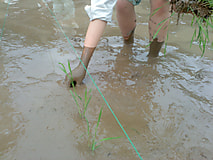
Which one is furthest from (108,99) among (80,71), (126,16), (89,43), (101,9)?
(126,16)

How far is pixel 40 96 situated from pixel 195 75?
1.61 metres

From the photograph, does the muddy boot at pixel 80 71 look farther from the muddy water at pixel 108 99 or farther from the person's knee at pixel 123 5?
the person's knee at pixel 123 5

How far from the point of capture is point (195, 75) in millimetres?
2039

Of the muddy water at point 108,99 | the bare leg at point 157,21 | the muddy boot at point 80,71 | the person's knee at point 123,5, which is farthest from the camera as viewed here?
the person's knee at point 123,5

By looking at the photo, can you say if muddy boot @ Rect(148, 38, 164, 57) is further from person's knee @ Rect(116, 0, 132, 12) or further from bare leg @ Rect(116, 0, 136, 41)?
person's knee @ Rect(116, 0, 132, 12)

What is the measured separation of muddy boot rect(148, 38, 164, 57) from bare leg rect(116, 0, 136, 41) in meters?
0.37

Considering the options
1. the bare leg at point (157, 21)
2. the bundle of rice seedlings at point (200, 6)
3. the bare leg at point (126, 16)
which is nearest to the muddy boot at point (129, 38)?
the bare leg at point (126, 16)

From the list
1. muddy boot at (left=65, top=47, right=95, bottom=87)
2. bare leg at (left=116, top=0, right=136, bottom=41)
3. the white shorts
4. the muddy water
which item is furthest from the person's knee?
muddy boot at (left=65, top=47, right=95, bottom=87)

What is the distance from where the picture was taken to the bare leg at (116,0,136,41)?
2.21 m

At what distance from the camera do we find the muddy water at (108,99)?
3.93 feet

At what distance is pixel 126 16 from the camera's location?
228 centimetres

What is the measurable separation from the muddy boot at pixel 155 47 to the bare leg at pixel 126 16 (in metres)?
0.37

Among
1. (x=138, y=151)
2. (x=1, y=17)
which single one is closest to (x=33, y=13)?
(x=1, y=17)

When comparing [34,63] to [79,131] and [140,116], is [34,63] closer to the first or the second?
[79,131]
